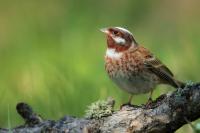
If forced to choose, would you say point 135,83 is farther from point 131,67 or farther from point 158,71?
point 158,71

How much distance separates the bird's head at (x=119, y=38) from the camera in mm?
9047

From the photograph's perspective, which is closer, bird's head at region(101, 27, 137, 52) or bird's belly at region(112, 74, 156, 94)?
bird's belly at region(112, 74, 156, 94)

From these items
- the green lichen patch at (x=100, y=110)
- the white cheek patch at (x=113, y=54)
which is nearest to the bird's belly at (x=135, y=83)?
the white cheek patch at (x=113, y=54)

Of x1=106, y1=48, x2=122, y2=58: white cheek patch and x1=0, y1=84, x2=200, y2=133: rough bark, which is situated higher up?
x1=106, y1=48, x2=122, y2=58: white cheek patch

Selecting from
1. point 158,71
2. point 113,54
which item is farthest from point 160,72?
point 113,54

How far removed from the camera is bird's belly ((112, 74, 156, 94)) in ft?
28.4

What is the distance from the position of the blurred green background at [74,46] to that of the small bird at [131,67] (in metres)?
0.49

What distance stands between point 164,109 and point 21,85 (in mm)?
4312

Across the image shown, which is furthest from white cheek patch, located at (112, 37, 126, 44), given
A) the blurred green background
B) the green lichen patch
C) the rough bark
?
the rough bark

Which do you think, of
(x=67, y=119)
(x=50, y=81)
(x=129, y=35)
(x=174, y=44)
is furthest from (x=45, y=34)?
(x=67, y=119)

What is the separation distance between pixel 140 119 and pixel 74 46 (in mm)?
5563

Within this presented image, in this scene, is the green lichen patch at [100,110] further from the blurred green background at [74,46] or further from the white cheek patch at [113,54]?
the white cheek patch at [113,54]

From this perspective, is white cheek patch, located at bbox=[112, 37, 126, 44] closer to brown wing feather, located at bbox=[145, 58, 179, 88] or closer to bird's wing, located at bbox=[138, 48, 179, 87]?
bird's wing, located at bbox=[138, 48, 179, 87]

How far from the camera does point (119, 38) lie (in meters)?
9.09
